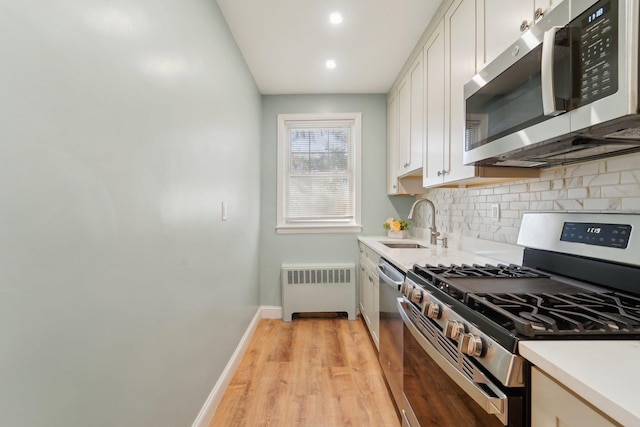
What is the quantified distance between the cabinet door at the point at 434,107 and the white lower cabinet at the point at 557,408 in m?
1.45

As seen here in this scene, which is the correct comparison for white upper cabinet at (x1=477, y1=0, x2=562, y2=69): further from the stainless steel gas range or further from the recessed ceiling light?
the recessed ceiling light

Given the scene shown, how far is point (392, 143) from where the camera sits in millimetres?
3141

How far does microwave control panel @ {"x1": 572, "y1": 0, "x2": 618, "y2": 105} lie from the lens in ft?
2.34

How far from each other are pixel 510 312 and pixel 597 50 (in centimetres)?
72

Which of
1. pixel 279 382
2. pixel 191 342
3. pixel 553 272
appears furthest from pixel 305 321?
pixel 553 272

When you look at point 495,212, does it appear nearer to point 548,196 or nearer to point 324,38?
point 548,196

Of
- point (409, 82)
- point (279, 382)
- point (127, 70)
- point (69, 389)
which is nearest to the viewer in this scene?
point (69, 389)

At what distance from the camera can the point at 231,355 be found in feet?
7.09

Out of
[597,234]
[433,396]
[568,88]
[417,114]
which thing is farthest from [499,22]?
[433,396]

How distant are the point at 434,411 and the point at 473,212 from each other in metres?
1.41

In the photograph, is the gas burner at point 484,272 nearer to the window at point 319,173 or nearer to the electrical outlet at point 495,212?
the electrical outlet at point 495,212

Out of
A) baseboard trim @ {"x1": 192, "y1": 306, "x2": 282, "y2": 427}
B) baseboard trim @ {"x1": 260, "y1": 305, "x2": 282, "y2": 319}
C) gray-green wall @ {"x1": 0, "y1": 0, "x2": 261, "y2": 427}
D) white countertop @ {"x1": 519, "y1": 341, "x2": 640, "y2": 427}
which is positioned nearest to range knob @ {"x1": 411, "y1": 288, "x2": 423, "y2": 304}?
white countertop @ {"x1": 519, "y1": 341, "x2": 640, "y2": 427}

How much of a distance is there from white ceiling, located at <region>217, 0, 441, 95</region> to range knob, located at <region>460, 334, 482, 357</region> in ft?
6.65

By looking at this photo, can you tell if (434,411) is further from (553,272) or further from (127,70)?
(127,70)
